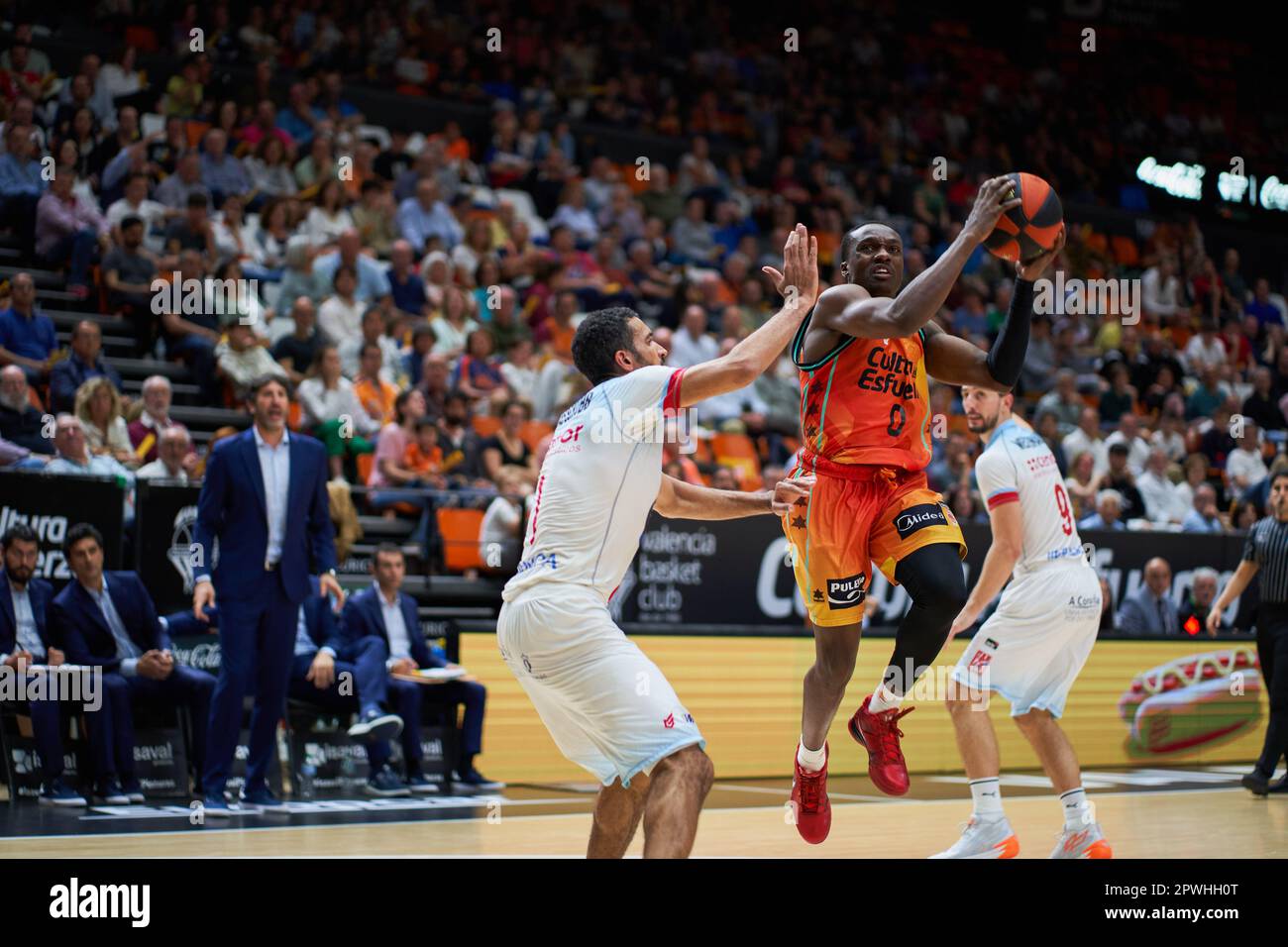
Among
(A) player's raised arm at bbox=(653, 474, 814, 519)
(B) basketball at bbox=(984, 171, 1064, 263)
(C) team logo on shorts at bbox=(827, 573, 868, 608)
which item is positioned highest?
(B) basketball at bbox=(984, 171, 1064, 263)

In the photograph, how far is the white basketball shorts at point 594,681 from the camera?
15.4ft

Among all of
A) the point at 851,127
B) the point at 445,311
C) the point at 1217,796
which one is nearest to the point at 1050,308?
the point at 851,127

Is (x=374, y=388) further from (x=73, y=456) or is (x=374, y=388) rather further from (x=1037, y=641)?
(x=1037, y=641)

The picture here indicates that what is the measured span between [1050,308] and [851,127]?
174 inches

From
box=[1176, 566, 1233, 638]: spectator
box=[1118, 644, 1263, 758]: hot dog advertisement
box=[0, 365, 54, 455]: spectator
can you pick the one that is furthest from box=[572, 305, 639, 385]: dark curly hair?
box=[1176, 566, 1233, 638]: spectator

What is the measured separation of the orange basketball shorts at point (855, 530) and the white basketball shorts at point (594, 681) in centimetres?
152

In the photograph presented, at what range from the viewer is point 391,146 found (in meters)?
16.7

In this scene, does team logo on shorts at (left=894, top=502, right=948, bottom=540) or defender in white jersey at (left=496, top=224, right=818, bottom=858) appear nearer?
defender in white jersey at (left=496, top=224, right=818, bottom=858)

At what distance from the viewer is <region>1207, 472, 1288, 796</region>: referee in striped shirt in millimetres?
10828

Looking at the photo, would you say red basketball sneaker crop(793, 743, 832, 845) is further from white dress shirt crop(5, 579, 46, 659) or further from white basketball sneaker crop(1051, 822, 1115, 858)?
white dress shirt crop(5, 579, 46, 659)

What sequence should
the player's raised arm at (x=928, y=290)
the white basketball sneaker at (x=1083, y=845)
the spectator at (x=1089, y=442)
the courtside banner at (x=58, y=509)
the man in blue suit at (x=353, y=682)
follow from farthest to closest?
the spectator at (x=1089, y=442) → the man in blue suit at (x=353, y=682) → the courtside banner at (x=58, y=509) → the white basketball sneaker at (x=1083, y=845) → the player's raised arm at (x=928, y=290)

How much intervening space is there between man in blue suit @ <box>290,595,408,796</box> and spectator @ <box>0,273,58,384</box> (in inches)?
135

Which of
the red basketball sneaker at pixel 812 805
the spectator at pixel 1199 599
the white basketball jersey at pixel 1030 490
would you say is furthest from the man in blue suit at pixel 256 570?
the spectator at pixel 1199 599

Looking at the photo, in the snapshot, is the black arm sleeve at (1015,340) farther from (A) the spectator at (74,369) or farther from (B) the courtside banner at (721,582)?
(A) the spectator at (74,369)
